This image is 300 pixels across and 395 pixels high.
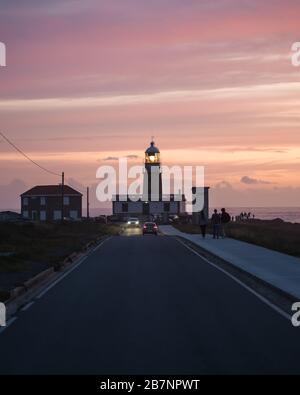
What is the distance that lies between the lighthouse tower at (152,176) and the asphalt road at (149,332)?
282 ft

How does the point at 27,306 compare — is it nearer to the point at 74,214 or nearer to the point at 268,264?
the point at 268,264

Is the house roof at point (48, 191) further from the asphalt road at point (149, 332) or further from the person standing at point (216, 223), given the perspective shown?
the asphalt road at point (149, 332)

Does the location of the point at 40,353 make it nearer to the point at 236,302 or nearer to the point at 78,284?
the point at 236,302

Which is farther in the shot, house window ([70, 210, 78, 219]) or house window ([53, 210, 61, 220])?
house window ([70, 210, 78, 219])

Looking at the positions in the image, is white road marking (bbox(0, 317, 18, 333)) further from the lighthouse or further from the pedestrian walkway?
the lighthouse

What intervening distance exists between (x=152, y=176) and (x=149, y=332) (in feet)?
335

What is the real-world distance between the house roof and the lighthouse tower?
11526 mm

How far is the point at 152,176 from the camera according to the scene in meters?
115

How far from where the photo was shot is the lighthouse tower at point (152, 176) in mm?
108000

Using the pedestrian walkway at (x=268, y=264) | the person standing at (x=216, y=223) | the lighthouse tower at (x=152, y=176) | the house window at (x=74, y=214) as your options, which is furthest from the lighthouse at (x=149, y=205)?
the pedestrian walkway at (x=268, y=264)

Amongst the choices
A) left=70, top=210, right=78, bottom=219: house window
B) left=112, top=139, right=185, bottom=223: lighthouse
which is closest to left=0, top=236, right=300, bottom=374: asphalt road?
left=112, top=139, right=185, bottom=223: lighthouse

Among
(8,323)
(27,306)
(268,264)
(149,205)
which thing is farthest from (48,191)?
(8,323)

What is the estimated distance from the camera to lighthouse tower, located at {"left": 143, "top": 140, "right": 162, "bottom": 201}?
354ft

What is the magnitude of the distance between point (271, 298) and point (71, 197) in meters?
110
